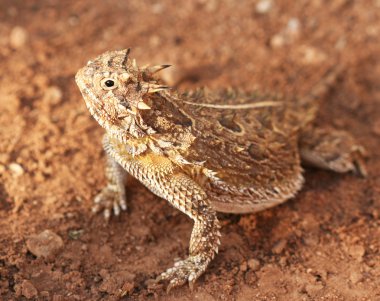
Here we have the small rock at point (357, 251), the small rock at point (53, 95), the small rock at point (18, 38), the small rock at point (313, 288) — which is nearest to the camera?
the small rock at point (313, 288)

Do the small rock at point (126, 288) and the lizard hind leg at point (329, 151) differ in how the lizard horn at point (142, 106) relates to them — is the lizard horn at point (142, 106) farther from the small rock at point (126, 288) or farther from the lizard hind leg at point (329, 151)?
the lizard hind leg at point (329, 151)

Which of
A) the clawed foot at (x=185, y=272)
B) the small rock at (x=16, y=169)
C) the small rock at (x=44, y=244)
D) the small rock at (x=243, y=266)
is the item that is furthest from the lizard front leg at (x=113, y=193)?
the small rock at (x=243, y=266)

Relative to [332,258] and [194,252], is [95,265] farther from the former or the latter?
[332,258]

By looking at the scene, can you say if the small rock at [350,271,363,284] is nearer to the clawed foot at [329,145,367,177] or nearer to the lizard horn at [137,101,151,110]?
the clawed foot at [329,145,367,177]

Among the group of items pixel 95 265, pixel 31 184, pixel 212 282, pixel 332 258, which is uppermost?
pixel 31 184

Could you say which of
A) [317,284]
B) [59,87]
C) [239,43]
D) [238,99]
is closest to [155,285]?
[317,284]

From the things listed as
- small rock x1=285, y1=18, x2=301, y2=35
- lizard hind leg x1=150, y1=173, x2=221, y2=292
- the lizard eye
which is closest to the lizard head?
the lizard eye
